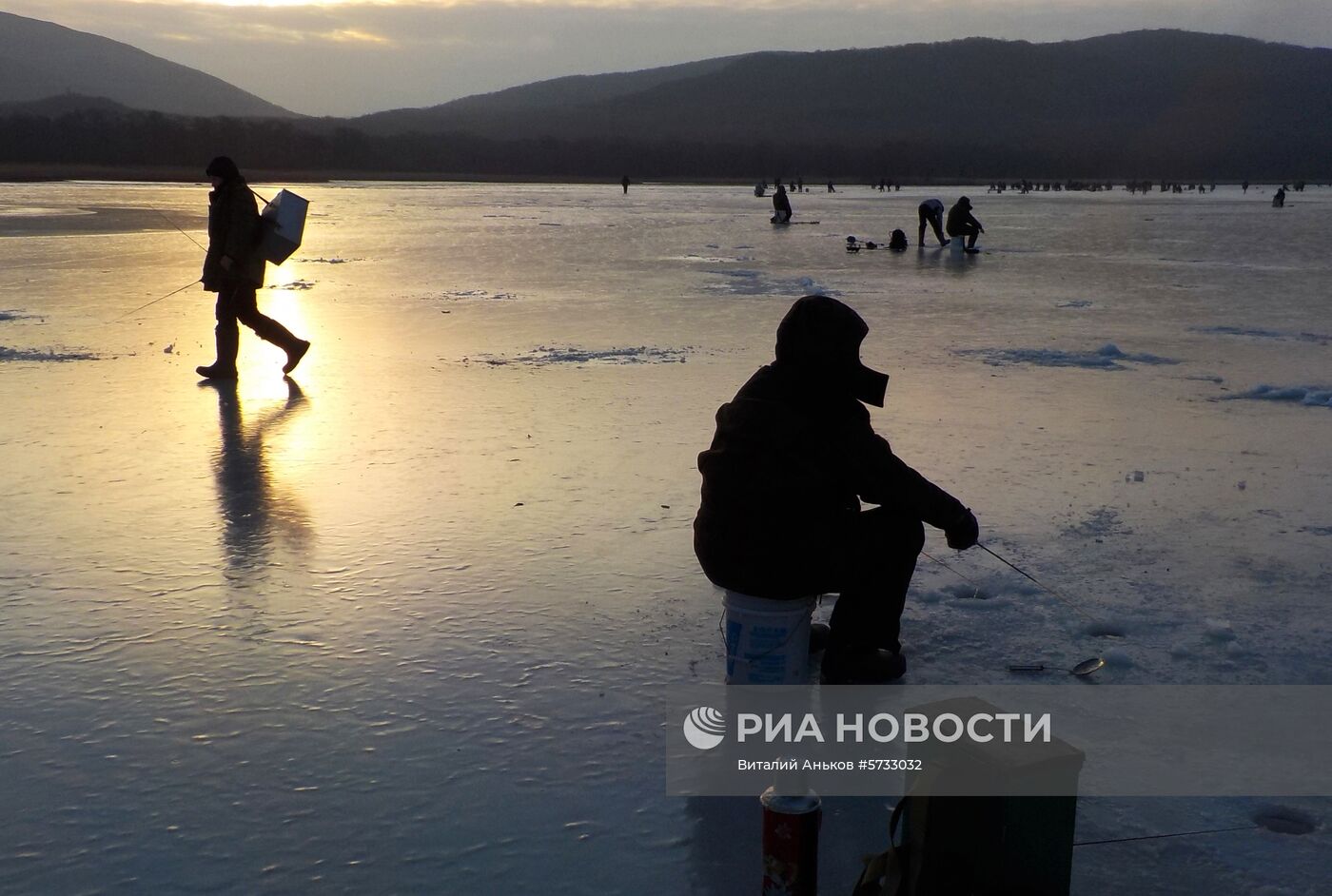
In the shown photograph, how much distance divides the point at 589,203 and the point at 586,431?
44.8 m

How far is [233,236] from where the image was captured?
8.96 meters

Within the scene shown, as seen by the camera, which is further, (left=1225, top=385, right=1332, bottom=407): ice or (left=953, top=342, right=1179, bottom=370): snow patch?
(left=953, top=342, right=1179, bottom=370): snow patch

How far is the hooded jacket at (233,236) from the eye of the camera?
29.3ft

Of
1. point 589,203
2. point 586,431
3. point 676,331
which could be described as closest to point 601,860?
point 586,431

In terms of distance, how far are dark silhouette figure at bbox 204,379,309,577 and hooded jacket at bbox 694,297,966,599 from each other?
236 cm

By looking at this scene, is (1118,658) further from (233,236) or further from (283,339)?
(233,236)

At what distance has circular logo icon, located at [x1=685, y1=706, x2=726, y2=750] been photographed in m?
3.43

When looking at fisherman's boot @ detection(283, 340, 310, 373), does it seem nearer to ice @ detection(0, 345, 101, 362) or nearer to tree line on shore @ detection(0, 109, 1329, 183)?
ice @ detection(0, 345, 101, 362)

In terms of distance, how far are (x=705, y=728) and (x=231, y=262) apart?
6.68 m

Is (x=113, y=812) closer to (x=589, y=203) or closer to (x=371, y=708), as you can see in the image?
(x=371, y=708)

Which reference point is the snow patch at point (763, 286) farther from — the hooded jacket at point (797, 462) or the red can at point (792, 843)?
the red can at point (792, 843)

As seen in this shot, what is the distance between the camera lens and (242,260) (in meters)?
8.96

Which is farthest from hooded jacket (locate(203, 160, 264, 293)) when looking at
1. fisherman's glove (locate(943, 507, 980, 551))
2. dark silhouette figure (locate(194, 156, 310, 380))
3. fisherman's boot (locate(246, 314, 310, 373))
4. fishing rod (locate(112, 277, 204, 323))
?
fisherman's glove (locate(943, 507, 980, 551))

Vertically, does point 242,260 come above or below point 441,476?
above
